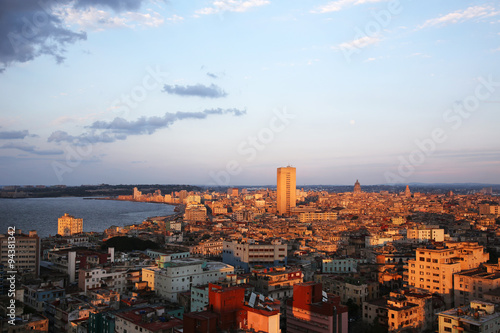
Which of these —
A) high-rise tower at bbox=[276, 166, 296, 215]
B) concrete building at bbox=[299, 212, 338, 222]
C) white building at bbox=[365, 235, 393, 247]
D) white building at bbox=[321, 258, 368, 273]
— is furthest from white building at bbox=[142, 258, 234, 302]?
high-rise tower at bbox=[276, 166, 296, 215]

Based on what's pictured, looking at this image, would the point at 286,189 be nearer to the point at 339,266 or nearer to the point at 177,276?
the point at 339,266

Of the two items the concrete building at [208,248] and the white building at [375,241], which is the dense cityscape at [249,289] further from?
the white building at [375,241]

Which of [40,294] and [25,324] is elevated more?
[25,324]

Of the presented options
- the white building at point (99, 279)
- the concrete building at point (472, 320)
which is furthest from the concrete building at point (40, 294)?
the concrete building at point (472, 320)

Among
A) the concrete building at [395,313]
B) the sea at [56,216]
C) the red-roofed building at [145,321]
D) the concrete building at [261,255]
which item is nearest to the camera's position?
the red-roofed building at [145,321]

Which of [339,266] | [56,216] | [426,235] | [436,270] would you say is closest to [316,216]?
[426,235]

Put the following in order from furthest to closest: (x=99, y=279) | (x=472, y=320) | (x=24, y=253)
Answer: (x=24, y=253), (x=99, y=279), (x=472, y=320)
